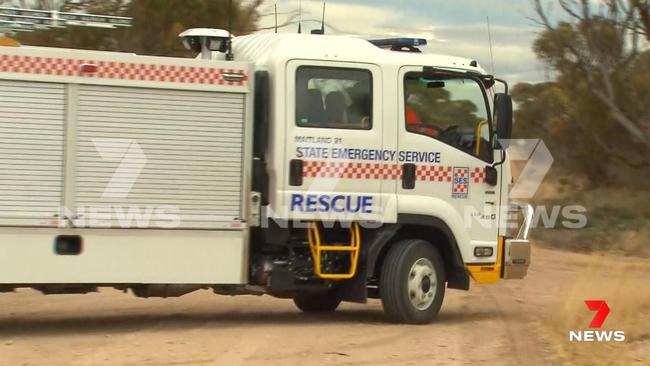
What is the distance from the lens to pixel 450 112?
11.5 meters

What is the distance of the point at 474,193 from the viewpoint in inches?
453

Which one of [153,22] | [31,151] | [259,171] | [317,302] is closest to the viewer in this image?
[31,151]

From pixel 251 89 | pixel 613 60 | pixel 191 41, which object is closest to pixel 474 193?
pixel 251 89

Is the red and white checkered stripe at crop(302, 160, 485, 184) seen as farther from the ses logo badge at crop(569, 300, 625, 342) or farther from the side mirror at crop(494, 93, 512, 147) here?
the ses logo badge at crop(569, 300, 625, 342)

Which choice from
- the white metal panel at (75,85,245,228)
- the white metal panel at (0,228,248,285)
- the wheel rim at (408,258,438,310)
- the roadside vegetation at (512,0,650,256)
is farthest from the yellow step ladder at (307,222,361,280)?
the roadside vegetation at (512,0,650,256)

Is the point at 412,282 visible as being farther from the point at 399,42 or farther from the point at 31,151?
the point at 31,151

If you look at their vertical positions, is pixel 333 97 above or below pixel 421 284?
above

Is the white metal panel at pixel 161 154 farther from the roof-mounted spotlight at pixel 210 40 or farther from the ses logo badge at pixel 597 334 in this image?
the ses logo badge at pixel 597 334

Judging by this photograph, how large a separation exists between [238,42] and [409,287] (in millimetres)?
3464

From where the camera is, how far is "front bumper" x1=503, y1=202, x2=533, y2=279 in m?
11.8

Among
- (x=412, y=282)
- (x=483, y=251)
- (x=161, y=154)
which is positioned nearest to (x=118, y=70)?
(x=161, y=154)

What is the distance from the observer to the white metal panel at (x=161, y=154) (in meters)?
10.0

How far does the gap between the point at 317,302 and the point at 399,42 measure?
11.2 feet

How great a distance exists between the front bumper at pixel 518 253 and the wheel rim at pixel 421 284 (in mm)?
907
